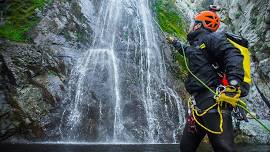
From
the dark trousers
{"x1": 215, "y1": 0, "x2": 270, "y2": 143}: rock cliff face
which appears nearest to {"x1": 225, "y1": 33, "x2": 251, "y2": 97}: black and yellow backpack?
the dark trousers

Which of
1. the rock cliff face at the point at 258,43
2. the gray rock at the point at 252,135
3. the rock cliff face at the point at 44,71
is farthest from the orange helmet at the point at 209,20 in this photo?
the rock cliff face at the point at 258,43

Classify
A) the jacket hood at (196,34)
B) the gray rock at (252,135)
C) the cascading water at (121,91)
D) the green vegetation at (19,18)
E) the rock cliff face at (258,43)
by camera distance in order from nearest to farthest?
the jacket hood at (196,34) < the cascading water at (121,91) < the green vegetation at (19,18) < the gray rock at (252,135) < the rock cliff face at (258,43)

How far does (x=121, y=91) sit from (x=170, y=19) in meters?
9.23

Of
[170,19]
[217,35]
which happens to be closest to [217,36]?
[217,35]

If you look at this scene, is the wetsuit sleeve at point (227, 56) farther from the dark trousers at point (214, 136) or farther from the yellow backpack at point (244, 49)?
the dark trousers at point (214, 136)

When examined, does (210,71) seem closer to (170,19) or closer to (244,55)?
(244,55)

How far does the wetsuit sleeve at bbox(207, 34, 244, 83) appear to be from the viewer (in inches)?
181

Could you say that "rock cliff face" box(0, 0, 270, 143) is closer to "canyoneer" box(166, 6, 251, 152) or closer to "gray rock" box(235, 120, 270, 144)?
"gray rock" box(235, 120, 270, 144)

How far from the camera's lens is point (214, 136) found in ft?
15.4

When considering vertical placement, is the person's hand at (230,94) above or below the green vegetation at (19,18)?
below

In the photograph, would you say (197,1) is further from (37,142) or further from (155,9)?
(37,142)

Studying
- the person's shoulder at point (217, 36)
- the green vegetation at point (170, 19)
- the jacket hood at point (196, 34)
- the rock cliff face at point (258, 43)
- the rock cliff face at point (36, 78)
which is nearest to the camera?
the person's shoulder at point (217, 36)

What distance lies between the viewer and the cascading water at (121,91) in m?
14.6

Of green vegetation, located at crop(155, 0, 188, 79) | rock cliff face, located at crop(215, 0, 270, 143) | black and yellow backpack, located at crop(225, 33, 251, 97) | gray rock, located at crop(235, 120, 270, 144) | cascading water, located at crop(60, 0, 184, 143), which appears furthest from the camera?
rock cliff face, located at crop(215, 0, 270, 143)
